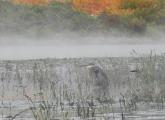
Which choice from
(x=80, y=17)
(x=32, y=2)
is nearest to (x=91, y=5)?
(x=80, y=17)

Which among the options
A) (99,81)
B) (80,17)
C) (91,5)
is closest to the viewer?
(99,81)

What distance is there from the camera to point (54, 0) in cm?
3984

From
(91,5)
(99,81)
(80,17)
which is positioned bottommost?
(99,81)

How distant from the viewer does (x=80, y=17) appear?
123 feet

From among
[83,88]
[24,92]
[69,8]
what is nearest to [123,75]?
[83,88]

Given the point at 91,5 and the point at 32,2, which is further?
the point at 91,5

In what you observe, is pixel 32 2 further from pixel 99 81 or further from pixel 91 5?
pixel 99 81

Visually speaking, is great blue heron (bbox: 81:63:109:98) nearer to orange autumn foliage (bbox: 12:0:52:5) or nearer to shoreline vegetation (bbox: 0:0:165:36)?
shoreline vegetation (bbox: 0:0:165:36)

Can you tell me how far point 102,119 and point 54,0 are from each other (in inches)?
1129

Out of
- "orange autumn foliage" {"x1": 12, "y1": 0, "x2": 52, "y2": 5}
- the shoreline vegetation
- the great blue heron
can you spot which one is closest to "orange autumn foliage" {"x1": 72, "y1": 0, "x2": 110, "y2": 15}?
the shoreline vegetation

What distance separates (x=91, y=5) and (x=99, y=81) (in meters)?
24.6

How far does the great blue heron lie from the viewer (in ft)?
48.5

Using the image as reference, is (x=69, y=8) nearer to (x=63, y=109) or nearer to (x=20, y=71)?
(x=20, y=71)

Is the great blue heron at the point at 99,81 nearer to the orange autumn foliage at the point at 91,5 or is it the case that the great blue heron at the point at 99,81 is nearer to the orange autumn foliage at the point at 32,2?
the orange autumn foliage at the point at 32,2
